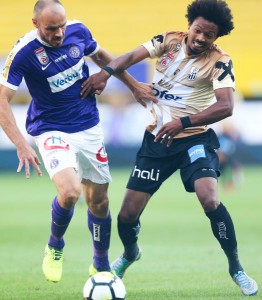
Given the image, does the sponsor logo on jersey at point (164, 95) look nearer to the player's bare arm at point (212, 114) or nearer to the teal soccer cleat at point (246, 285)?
the player's bare arm at point (212, 114)

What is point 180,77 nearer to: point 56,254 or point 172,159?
point 172,159

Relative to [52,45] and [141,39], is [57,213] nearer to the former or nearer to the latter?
[52,45]

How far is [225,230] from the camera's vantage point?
795cm

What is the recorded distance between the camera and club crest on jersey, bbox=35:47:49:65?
7.91 m

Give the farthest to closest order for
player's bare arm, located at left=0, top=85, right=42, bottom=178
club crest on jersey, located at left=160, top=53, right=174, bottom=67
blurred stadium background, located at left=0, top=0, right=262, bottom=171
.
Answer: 1. blurred stadium background, located at left=0, top=0, right=262, bottom=171
2. club crest on jersey, located at left=160, top=53, right=174, bottom=67
3. player's bare arm, located at left=0, top=85, right=42, bottom=178

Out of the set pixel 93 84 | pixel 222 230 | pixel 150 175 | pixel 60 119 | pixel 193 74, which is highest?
pixel 193 74

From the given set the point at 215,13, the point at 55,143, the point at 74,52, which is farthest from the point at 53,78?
the point at 215,13

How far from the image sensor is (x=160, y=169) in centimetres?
834

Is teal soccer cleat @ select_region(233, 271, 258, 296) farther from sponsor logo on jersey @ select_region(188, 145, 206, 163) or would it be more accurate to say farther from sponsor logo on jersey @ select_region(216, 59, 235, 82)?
sponsor logo on jersey @ select_region(216, 59, 235, 82)

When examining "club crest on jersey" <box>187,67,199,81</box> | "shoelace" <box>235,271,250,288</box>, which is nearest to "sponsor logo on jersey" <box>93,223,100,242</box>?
"shoelace" <box>235,271,250,288</box>

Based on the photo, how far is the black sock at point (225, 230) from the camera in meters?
7.88

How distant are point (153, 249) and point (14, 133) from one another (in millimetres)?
4507

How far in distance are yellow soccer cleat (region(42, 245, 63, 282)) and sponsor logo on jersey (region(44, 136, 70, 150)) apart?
967 mm

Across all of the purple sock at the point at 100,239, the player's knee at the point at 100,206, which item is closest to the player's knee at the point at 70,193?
the player's knee at the point at 100,206
